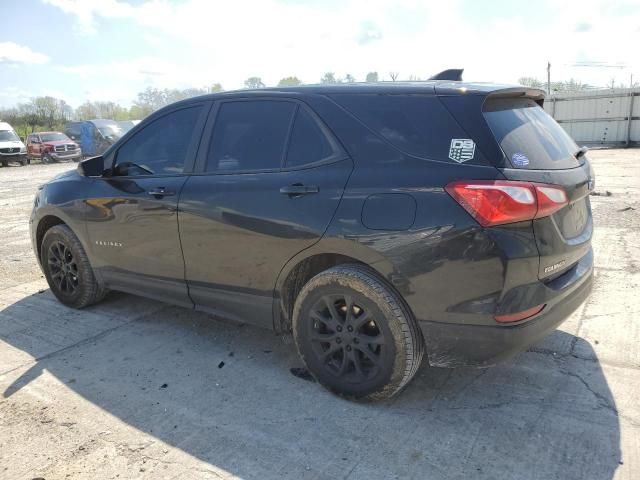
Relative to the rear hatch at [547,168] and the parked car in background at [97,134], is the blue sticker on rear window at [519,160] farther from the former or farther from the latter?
the parked car in background at [97,134]

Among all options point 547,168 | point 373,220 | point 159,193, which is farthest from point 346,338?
point 159,193

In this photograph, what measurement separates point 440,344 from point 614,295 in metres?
2.66

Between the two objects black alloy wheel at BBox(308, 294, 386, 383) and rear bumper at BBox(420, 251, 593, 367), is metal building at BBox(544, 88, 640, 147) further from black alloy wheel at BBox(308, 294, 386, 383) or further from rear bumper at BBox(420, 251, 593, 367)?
black alloy wheel at BBox(308, 294, 386, 383)

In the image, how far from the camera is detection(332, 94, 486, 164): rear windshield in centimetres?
268

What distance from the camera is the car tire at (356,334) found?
9.16 feet

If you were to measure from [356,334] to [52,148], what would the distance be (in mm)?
27219

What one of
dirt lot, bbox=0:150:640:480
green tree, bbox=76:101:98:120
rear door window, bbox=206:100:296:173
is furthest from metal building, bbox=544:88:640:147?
green tree, bbox=76:101:98:120

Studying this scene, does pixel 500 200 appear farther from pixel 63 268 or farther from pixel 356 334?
pixel 63 268

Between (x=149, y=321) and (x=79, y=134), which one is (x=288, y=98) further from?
(x=79, y=134)

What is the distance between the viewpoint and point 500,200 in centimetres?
248

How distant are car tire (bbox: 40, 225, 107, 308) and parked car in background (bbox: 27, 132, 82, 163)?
2412 centimetres

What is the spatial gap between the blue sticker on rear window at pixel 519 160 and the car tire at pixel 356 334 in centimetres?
91

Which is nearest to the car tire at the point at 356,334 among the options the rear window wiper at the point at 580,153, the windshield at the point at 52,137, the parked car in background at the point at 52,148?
the rear window wiper at the point at 580,153

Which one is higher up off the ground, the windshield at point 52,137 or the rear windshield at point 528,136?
the rear windshield at point 528,136
